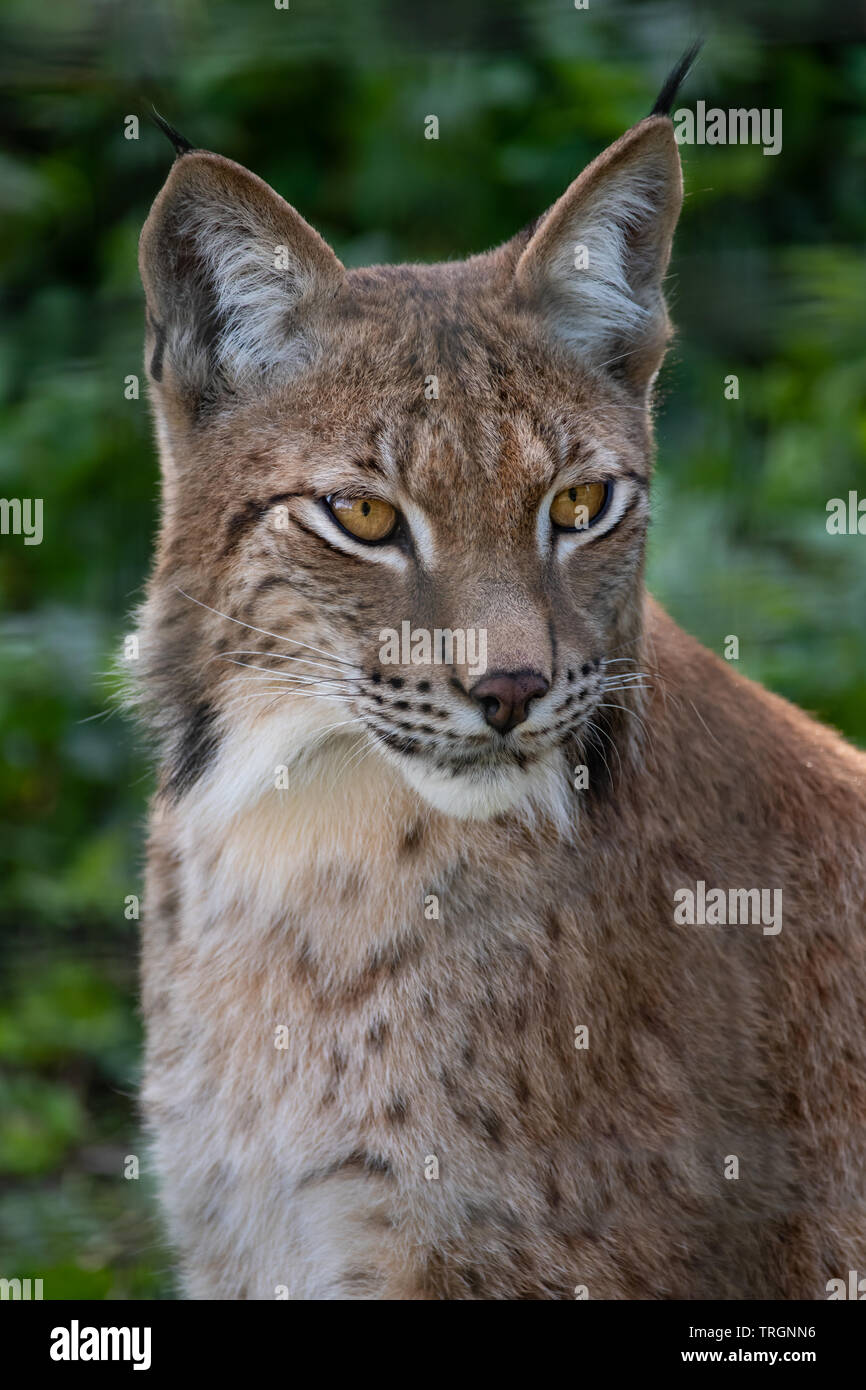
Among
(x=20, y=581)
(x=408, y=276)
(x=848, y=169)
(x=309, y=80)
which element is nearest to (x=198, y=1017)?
(x=408, y=276)

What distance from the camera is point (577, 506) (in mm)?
2688

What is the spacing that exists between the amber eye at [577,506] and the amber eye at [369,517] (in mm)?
266

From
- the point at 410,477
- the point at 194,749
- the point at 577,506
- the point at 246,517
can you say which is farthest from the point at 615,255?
the point at 194,749

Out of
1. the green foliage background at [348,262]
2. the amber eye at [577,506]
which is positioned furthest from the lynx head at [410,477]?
the green foliage background at [348,262]

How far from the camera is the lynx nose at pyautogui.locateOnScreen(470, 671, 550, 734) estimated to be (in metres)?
2.47

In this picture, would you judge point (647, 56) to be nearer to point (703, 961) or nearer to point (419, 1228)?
point (703, 961)

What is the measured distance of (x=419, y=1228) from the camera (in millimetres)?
2715

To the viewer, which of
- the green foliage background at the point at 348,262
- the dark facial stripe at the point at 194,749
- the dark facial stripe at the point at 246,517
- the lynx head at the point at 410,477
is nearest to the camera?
the lynx head at the point at 410,477

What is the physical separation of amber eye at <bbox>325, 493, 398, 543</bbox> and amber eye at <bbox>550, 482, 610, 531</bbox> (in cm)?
27

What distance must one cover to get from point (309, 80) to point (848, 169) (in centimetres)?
137

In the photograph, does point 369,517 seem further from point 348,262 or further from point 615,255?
point 348,262

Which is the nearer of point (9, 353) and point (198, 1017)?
point (198, 1017)

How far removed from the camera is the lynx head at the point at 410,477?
8.46 feet

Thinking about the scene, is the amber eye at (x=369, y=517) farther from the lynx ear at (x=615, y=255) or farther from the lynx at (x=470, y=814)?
the lynx ear at (x=615, y=255)
